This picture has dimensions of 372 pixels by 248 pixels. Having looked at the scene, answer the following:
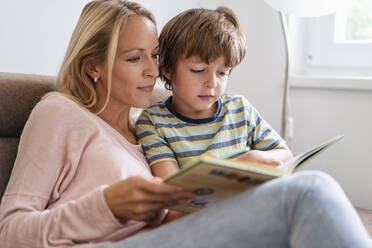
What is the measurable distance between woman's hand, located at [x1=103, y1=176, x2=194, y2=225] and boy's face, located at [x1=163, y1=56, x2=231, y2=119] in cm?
50

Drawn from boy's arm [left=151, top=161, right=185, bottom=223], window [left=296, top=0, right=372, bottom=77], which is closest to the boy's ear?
boy's arm [left=151, top=161, right=185, bottom=223]

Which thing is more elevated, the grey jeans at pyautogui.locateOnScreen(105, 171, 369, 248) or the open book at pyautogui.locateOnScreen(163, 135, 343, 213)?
the open book at pyautogui.locateOnScreen(163, 135, 343, 213)

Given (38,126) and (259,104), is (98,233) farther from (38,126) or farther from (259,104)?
(259,104)

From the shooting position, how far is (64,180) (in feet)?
3.66

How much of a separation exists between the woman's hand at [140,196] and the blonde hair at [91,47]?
0.38m

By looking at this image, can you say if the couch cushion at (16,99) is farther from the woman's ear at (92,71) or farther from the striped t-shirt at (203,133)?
the striped t-shirt at (203,133)

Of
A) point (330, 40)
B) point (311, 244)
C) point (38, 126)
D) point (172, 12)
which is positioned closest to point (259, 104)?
point (330, 40)

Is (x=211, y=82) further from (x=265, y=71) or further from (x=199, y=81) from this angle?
(x=265, y=71)

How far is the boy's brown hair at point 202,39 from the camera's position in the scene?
135 cm

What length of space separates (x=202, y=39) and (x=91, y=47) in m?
0.30

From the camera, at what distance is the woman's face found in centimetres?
126

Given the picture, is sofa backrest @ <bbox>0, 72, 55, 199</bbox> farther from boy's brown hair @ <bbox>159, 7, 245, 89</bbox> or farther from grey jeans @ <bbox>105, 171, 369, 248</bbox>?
grey jeans @ <bbox>105, 171, 369, 248</bbox>

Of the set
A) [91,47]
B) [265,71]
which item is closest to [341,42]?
[265,71]

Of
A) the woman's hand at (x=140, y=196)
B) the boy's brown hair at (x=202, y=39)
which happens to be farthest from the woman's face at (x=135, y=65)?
the woman's hand at (x=140, y=196)
